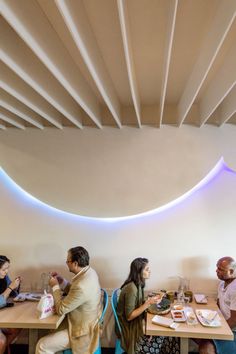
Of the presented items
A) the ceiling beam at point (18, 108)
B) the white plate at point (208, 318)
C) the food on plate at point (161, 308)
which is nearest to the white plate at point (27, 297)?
the food on plate at point (161, 308)

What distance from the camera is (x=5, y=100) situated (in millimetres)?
2289

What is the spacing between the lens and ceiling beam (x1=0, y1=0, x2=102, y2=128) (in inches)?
48.4

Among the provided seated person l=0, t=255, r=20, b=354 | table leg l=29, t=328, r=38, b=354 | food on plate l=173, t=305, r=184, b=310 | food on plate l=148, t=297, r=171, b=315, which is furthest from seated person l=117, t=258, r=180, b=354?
seated person l=0, t=255, r=20, b=354

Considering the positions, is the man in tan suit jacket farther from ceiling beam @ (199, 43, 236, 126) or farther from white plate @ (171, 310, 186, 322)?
ceiling beam @ (199, 43, 236, 126)

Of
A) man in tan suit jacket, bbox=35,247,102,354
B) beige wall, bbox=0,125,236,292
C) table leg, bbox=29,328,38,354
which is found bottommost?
table leg, bbox=29,328,38,354

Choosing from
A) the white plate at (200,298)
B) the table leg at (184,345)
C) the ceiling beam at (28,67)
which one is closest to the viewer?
the ceiling beam at (28,67)

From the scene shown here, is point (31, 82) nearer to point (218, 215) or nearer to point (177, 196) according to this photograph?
point (177, 196)

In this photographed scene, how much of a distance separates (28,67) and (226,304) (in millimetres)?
2571

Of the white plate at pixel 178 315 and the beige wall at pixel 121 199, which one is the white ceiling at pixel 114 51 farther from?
the white plate at pixel 178 315

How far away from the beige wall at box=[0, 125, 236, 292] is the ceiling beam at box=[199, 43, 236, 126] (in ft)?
1.29

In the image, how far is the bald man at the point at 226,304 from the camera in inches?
88.4

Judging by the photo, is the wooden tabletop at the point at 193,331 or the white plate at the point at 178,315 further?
the white plate at the point at 178,315

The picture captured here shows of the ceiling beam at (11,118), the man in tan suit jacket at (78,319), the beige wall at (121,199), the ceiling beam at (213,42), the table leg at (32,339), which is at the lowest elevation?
the table leg at (32,339)

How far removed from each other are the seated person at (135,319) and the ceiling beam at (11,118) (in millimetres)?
1997
